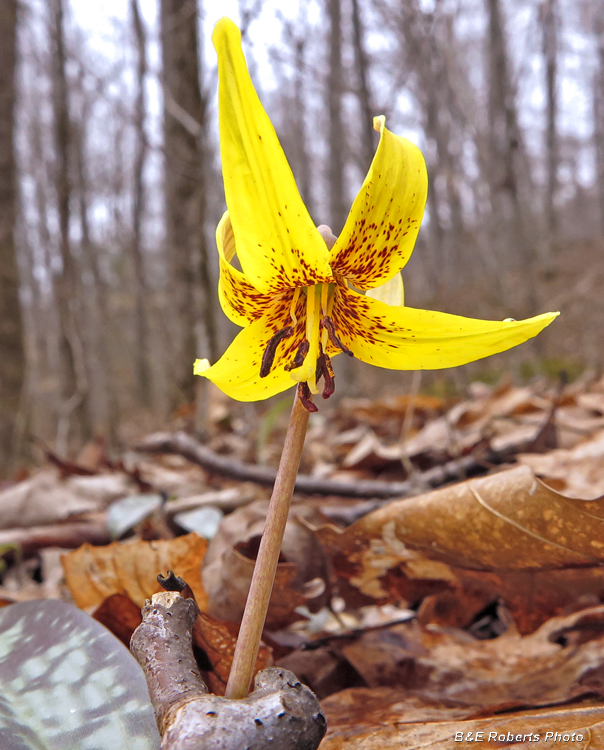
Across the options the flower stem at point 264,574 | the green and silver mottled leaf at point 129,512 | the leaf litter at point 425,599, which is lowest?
the green and silver mottled leaf at point 129,512

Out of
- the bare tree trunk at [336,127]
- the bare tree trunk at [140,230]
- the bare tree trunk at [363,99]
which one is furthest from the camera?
the bare tree trunk at [336,127]

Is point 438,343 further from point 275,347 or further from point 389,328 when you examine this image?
point 275,347

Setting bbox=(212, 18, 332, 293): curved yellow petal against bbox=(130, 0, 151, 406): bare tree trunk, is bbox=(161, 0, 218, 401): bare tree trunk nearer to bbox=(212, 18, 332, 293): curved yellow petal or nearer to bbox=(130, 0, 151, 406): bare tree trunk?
bbox=(130, 0, 151, 406): bare tree trunk

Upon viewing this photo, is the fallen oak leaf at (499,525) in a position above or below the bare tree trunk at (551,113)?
below

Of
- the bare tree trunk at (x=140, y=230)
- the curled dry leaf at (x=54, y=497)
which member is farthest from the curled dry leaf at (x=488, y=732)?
the bare tree trunk at (x=140, y=230)

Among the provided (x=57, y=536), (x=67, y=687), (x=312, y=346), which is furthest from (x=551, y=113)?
(x=67, y=687)

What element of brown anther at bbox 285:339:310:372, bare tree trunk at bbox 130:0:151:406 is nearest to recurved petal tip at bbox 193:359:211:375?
brown anther at bbox 285:339:310:372

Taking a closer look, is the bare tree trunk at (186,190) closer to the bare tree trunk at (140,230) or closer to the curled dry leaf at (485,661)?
the bare tree trunk at (140,230)
